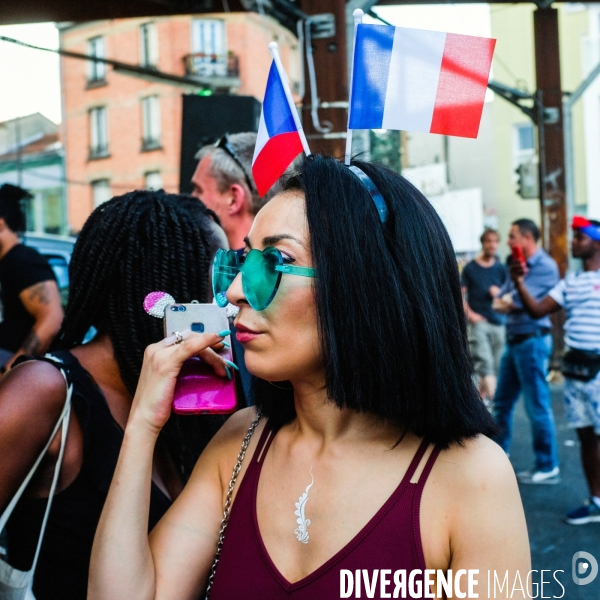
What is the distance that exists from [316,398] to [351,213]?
431mm

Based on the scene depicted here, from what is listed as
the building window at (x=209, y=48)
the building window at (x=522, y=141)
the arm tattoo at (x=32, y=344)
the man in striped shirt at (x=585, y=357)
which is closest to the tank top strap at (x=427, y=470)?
the arm tattoo at (x=32, y=344)

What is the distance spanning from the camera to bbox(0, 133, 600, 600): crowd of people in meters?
1.42

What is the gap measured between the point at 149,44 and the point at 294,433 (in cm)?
3232

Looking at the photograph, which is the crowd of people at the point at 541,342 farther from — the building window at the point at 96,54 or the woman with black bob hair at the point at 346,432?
the building window at the point at 96,54

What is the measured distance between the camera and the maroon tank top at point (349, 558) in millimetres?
1378

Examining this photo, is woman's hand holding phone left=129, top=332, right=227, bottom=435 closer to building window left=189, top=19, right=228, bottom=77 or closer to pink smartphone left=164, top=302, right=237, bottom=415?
pink smartphone left=164, top=302, right=237, bottom=415

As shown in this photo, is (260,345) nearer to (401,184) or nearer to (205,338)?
(205,338)

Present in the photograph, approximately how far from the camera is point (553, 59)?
1155cm

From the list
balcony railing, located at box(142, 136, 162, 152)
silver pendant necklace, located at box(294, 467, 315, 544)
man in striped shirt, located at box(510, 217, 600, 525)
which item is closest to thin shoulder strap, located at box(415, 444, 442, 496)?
silver pendant necklace, located at box(294, 467, 315, 544)

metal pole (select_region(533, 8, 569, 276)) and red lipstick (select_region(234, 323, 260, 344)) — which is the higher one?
metal pole (select_region(533, 8, 569, 276))

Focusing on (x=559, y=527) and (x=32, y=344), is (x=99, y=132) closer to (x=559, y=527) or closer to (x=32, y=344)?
(x=32, y=344)

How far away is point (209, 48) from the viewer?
30766mm

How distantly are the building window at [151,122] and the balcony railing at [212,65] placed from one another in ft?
8.49

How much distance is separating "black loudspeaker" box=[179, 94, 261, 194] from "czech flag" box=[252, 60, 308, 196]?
3.44m
